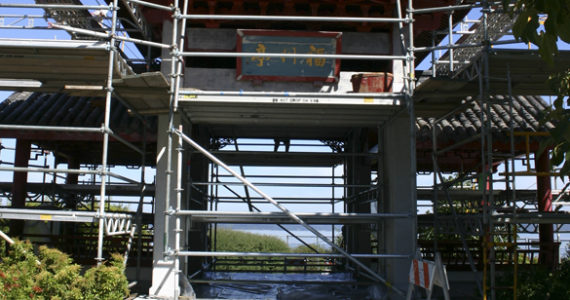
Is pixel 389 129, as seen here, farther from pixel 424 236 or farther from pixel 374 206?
pixel 424 236

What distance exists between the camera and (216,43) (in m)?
10.9

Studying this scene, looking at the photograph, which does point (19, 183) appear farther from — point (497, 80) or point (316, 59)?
point (497, 80)

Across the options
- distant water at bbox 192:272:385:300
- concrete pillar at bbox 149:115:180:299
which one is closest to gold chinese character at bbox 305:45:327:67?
concrete pillar at bbox 149:115:180:299

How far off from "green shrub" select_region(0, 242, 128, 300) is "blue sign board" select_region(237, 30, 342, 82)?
13.5 feet

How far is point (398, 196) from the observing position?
10.5 m

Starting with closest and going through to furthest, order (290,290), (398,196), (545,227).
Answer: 1. (398,196)
2. (290,290)
3. (545,227)

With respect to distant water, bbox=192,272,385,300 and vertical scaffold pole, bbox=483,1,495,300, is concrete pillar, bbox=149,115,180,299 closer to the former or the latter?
distant water, bbox=192,272,385,300

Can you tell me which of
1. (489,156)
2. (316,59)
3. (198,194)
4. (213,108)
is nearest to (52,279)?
(213,108)

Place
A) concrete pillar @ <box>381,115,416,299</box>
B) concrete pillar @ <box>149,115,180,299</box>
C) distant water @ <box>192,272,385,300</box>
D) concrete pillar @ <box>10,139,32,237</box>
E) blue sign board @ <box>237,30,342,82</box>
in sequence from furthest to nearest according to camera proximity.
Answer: concrete pillar @ <box>10,139,32,237</box>, distant water @ <box>192,272,385,300</box>, concrete pillar @ <box>381,115,416,299</box>, blue sign board @ <box>237,30,342,82</box>, concrete pillar @ <box>149,115,180,299</box>

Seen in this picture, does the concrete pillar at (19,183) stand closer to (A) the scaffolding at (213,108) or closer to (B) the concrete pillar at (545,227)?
(A) the scaffolding at (213,108)

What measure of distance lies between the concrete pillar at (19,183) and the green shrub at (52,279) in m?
4.52

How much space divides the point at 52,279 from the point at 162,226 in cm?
243

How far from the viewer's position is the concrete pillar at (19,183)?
12664 millimetres

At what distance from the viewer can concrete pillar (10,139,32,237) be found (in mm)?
12664
